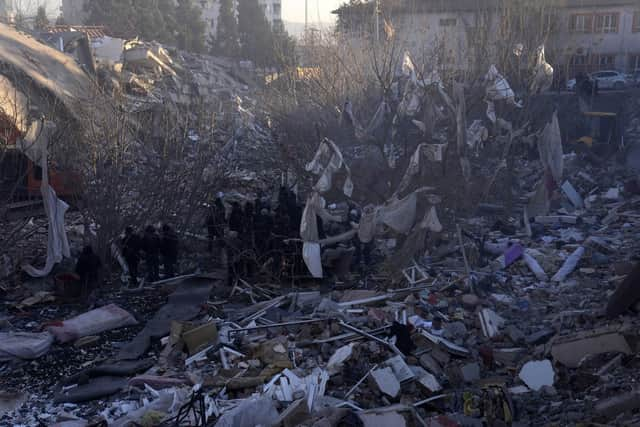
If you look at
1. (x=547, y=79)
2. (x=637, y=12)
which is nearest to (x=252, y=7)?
(x=637, y=12)

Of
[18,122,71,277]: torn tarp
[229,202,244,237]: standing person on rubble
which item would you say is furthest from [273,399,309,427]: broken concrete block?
[18,122,71,277]: torn tarp

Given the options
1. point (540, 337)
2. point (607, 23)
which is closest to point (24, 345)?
point (540, 337)

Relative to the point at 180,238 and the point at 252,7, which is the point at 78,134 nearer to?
→ the point at 180,238

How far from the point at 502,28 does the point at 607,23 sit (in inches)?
659

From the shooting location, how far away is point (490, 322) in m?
7.57

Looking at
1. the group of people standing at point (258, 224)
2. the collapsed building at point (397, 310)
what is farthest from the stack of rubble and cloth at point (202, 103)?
the group of people standing at point (258, 224)

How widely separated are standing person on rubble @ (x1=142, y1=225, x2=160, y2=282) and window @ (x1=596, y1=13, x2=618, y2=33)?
2751 centimetres

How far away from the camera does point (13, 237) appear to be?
9844 mm

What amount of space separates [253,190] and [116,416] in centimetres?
863

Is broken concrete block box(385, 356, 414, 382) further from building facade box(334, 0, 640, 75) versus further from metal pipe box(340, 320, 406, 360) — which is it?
building facade box(334, 0, 640, 75)

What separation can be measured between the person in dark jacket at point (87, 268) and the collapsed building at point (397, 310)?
251mm

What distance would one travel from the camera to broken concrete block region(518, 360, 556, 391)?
20.6 feet

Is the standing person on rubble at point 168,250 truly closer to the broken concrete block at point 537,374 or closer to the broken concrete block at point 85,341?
the broken concrete block at point 85,341

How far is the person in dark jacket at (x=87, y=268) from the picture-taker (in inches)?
362
